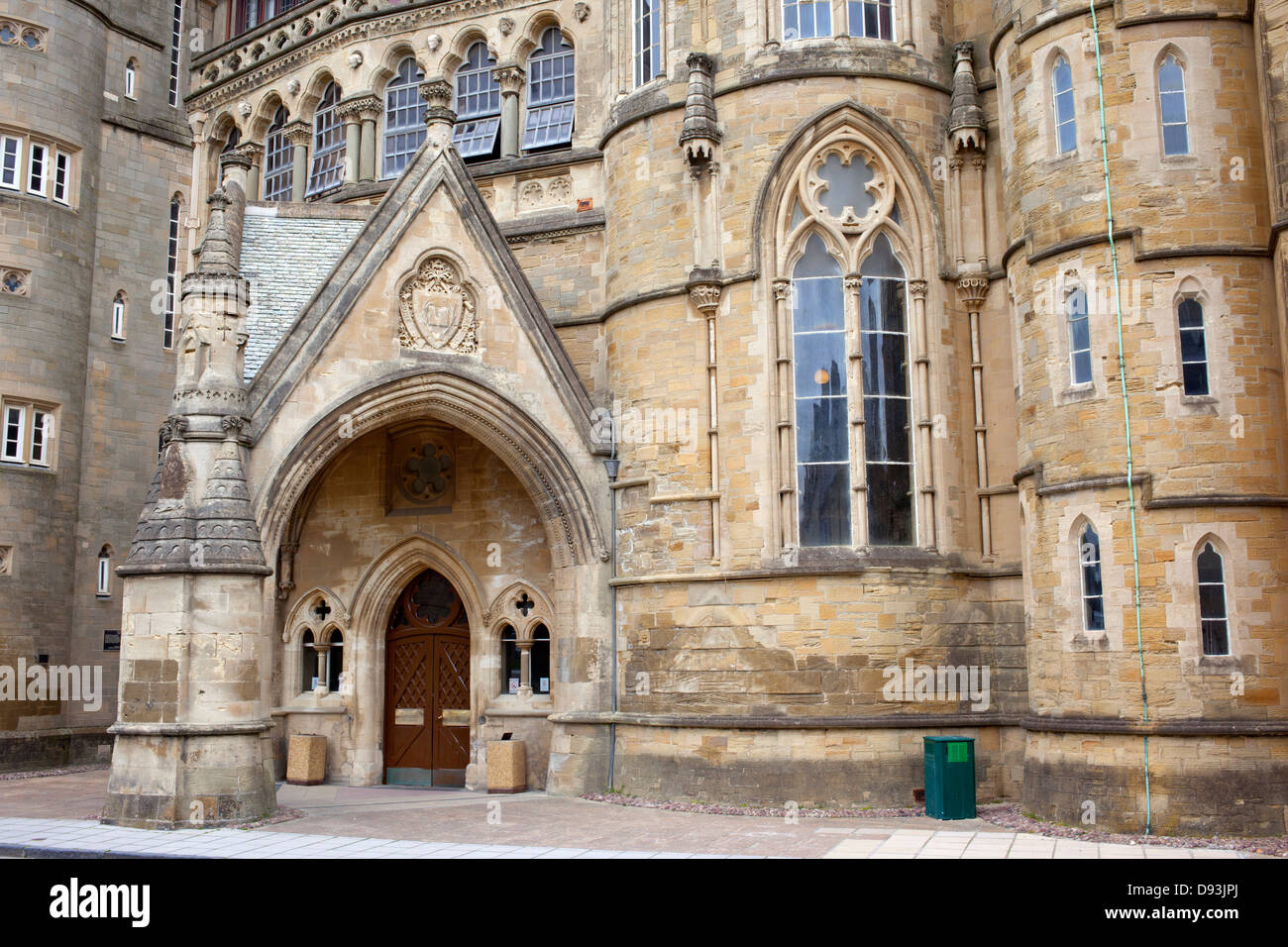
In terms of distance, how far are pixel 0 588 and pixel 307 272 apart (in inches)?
342

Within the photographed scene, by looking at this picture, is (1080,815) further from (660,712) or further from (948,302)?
(948,302)

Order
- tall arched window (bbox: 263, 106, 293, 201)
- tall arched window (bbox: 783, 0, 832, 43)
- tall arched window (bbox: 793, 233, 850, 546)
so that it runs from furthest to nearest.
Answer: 1. tall arched window (bbox: 263, 106, 293, 201)
2. tall arched window (bbox: 783, 0, 832, 43)
3. tall arched window (bbox: 793, 233, 850, 546)

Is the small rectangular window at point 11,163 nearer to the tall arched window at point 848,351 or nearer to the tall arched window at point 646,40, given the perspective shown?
the tall arched window at point 646,40

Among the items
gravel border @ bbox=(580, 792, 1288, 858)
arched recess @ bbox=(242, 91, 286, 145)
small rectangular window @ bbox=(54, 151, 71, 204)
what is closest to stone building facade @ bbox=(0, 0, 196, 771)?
small rectangular window @ bbox=(54, 151, 71, 204)

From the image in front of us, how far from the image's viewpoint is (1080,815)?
1469cm

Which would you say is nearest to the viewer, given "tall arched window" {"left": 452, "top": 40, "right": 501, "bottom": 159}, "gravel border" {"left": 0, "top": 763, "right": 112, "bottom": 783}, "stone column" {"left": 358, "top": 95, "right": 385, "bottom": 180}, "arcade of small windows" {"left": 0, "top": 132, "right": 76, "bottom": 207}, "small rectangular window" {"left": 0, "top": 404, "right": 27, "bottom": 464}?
"gravel border" {"left": 0, "top": 763, "right": 112, "bottom": 783}

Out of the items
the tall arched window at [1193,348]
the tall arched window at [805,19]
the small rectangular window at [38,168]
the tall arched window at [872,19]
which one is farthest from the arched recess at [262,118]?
the tall arched window at [1193,348]

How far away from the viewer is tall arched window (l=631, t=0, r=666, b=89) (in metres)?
19.6

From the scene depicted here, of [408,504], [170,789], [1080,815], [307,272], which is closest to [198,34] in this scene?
[307,272]

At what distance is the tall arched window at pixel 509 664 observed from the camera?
2061 cm

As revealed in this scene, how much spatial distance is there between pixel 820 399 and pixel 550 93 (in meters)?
8.34

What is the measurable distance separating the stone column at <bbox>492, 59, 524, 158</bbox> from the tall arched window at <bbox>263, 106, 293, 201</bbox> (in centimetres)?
508

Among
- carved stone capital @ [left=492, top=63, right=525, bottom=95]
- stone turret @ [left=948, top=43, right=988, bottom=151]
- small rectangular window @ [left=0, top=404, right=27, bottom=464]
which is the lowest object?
small rectangular window @ [left=0, top=404, right=27, bottom=464]

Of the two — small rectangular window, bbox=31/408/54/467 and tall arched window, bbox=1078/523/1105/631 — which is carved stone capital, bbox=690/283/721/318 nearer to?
tall arched window, bbox=1078/523/1105/631
